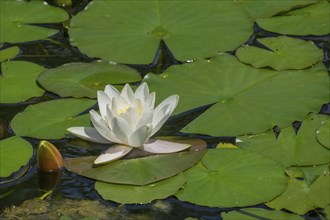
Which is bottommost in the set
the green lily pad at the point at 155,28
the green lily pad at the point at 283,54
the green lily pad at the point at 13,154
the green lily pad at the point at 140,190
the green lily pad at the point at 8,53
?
the green lily pad at the point at 140,190

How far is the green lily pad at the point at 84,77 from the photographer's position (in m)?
3.22

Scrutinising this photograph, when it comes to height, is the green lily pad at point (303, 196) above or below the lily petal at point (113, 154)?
below

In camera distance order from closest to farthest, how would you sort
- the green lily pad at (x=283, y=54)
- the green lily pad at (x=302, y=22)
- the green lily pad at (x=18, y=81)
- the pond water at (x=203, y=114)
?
the pond water at (x=203, y=114) → the green lily pad at (x=18, y=81) → the green lily pad at (x=283, y=54) → the green lily pad at (x=302, y=22)

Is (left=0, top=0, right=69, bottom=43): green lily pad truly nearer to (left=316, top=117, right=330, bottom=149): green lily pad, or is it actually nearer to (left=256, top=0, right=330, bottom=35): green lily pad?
(left=256, top=0, right=330, bottom=35): green lily pad

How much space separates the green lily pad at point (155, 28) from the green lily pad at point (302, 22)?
123 mm

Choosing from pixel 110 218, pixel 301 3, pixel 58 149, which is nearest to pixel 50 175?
pixel 58 149

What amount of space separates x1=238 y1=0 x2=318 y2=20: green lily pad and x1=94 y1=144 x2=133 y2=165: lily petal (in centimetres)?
130

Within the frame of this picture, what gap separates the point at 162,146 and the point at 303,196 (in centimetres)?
60

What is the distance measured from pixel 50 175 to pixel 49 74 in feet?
2.36

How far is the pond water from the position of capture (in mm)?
2574

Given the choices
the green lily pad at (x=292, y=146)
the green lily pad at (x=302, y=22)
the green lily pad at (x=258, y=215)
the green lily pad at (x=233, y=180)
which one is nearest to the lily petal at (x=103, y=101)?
the green lily pad at (x=233, y=180)

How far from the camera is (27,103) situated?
126 inches

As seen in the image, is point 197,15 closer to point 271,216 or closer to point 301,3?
point 301,3

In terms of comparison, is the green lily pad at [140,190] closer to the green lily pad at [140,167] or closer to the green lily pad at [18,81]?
the green lily pad at [140,167]
